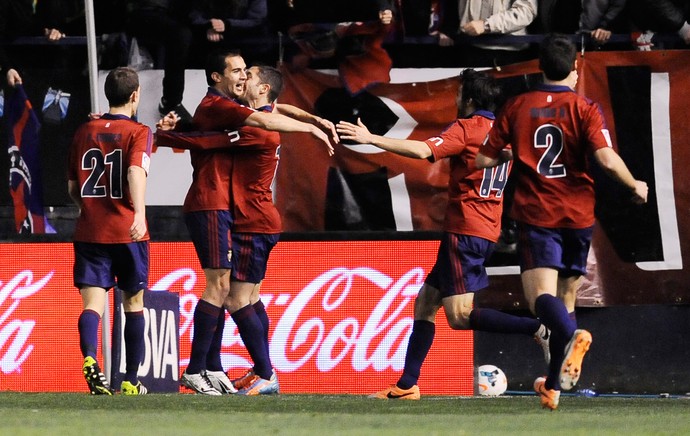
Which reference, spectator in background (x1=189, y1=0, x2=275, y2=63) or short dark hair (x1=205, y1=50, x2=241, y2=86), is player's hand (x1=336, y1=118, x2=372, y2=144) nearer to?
short dark hair (x1=205, y1=50, x2=241, y2=86)

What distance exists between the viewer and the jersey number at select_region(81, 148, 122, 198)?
888cm

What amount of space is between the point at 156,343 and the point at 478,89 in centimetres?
273

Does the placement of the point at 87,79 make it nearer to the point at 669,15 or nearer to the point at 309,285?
the point at 309,285

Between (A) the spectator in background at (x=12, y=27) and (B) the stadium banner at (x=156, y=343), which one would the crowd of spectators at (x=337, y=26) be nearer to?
(A) the spectator in background at (x=12, y=27)

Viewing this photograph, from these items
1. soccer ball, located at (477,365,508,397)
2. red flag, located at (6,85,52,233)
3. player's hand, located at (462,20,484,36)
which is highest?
player's hand, located at (462,20,484,36)

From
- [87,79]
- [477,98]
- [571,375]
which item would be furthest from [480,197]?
[87,79]

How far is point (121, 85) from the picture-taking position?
Result: 8.87 metres

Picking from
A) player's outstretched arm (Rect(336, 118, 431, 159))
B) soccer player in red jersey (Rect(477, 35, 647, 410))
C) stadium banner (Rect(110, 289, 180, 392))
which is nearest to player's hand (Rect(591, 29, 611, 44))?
player's outstretched arm (Rect(336, 118, 431, 159))

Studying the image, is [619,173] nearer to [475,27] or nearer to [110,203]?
[110,203]

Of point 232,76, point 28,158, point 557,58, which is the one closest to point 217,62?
point 232,76

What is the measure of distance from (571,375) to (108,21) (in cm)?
601

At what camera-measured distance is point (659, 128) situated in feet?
36.7

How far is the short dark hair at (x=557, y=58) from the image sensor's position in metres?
7.81

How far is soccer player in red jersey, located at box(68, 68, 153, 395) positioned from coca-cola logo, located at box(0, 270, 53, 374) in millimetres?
2300
